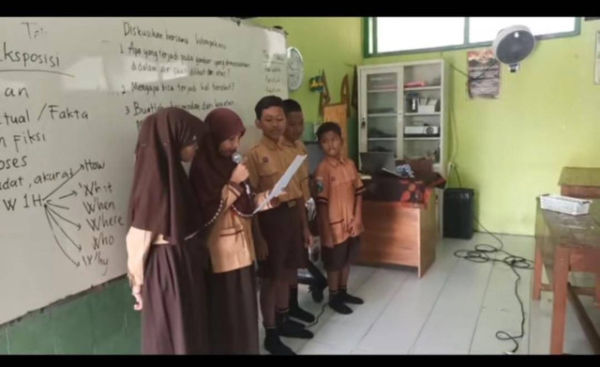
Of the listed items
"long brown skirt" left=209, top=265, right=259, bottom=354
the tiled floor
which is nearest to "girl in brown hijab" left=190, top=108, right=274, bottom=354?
"long brown skirt" left=209, top=265, right=259, bottom=354

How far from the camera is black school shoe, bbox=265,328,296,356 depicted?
2.07 metres

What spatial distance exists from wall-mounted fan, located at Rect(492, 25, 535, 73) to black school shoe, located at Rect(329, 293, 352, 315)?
2.33 metres

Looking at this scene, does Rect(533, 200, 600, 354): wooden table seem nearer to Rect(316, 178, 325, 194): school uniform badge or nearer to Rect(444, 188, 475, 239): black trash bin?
Rect(316, 178, 325, 194): school uniform badge

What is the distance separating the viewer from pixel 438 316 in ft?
8.11

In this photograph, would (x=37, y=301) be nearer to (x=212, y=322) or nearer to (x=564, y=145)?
(x=212, y=322)

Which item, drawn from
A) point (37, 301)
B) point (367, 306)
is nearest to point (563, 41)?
point (367, 306)

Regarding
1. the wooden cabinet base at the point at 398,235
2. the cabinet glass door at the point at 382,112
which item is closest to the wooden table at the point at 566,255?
the wooden cabinet base at the point at 398,235

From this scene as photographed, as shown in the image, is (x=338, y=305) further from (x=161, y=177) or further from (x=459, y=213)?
(x=459, y=213)

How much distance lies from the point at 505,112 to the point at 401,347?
2891mm

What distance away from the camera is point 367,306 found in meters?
2.66

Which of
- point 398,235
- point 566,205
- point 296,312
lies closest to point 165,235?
point 296,312

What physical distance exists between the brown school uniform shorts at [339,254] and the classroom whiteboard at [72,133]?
4.14ft

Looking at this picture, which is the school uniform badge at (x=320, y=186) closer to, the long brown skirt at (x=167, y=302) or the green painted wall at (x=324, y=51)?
the green painted wall at (x=324, y=51)

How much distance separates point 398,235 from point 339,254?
0.81 m
